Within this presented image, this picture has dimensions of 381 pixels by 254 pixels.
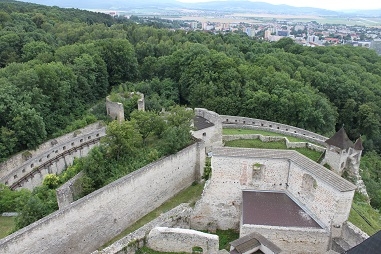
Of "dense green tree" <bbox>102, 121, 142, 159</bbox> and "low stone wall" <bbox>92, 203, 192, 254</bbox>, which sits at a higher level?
"dense green tree" <bbox>102, 121, 142, 159</bbox>

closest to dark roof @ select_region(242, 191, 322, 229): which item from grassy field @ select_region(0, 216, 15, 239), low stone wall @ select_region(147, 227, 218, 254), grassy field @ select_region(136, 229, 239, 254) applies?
low stone wall @ select_region(147, 227, 218, 254)

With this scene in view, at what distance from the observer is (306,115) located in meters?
38.7

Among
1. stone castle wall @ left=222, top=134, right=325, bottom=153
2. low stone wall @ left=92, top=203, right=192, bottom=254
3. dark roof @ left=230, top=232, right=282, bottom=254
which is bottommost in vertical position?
low stone wall @ left=92, top=203, right=192, bottom=254

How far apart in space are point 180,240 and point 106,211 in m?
4.29

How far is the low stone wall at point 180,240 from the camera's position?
1572cm

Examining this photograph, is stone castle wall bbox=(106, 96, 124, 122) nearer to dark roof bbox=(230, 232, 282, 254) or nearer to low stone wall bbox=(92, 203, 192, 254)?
low stone wall bbox=(92, 203, 192, 254)

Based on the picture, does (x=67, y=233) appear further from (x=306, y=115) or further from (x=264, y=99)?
(x=306, y=115)

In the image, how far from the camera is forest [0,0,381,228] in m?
32.1

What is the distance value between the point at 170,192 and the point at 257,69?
2649cm

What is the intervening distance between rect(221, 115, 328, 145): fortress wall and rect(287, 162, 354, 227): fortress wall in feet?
44.0

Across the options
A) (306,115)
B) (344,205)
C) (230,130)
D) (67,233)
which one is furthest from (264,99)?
(67,233)

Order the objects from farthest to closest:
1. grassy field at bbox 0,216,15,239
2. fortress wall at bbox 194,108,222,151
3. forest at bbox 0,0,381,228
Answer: forest at bbox 0,0,381,228, fortress wall at bbox 194,108,222,151, grassy field at bbox 0,216,15,239

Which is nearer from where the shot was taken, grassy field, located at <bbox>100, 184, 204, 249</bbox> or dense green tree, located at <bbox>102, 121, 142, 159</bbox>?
grassy field, located at <bbox>100, 184, 204, 249</bbox>

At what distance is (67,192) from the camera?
17969 mm
